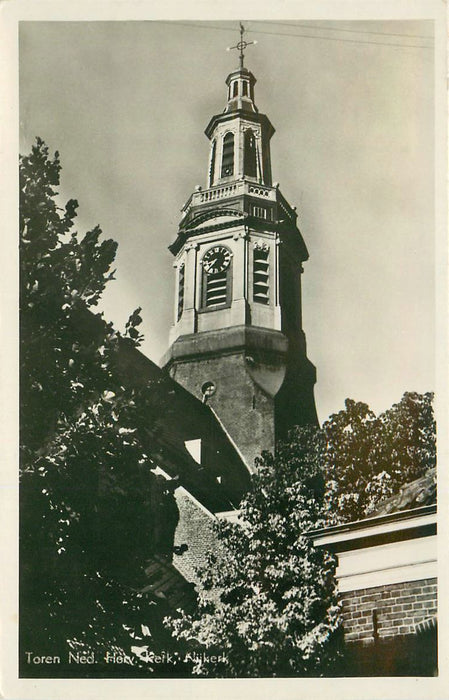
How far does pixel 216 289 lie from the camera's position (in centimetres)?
882

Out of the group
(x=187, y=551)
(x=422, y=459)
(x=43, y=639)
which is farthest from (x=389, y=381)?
(x=43, y=639)

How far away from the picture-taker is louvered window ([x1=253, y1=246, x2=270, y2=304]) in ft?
28.6

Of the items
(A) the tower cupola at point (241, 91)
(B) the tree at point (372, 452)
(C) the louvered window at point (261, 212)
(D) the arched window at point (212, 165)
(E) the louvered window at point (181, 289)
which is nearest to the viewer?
(B) the tree at point (372, 452)

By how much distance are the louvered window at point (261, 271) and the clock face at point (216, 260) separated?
0.27m

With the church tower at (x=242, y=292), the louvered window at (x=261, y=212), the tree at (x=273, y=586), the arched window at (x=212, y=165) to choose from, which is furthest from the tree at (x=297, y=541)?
the arched window at (x=212, y=165)

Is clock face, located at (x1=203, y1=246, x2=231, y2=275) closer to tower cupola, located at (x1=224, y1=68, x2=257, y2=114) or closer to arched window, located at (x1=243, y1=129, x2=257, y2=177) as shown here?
arched window, located at (x1=243, y1=129, x2=257, y2=177)

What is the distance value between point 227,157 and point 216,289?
1.14m

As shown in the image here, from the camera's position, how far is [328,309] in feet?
27.2

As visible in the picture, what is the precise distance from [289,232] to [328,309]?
769 mm

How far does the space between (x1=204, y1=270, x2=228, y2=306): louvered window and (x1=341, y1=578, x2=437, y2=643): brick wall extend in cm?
268

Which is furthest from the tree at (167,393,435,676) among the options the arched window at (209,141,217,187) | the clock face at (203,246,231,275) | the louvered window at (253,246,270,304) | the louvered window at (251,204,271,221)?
the arched window at (209,141,217,187)

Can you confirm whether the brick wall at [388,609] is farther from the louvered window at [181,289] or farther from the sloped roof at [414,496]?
the louvered window at [181,289]

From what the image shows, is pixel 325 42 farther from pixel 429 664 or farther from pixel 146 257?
pixel 429 664

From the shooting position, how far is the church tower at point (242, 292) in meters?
8.36
